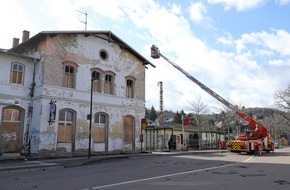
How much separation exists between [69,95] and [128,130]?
7.33m

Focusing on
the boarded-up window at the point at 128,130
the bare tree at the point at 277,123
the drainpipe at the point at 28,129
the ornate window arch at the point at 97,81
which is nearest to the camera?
the drainpipe at the point at 28,129

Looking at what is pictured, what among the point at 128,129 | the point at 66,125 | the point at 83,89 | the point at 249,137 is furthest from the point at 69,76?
the point at 249,137

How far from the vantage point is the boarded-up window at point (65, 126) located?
25469mm

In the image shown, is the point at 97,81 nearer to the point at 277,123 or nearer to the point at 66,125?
the point at 66,125

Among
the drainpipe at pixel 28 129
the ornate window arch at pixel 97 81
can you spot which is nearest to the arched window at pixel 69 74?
the ornate window arch at pixel 97 81

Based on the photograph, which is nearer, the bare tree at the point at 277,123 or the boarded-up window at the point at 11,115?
the boarded-up window at the point at 11,115

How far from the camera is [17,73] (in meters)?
24.7

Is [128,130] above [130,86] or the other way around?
the other way around

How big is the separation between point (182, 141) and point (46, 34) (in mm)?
20286

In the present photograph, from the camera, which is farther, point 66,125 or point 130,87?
point 130,87

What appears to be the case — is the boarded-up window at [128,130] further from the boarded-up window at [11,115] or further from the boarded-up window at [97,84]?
the boarded-up window at [11,115]

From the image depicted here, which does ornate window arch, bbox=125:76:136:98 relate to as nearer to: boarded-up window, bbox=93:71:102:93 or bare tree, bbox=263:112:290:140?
boarded-up window, bbox=93:71:102:93

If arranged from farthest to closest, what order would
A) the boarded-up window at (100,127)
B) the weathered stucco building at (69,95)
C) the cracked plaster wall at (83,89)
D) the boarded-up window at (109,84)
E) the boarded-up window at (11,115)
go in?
the boarded-up window at (109,84) → the boarded-up window at (100,127) → the cracked plaster wall at (83,89) → the weathered stucco building at (69,95) → the boarded-up window at (11,115)

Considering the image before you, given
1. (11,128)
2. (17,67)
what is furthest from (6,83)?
(11,128)
